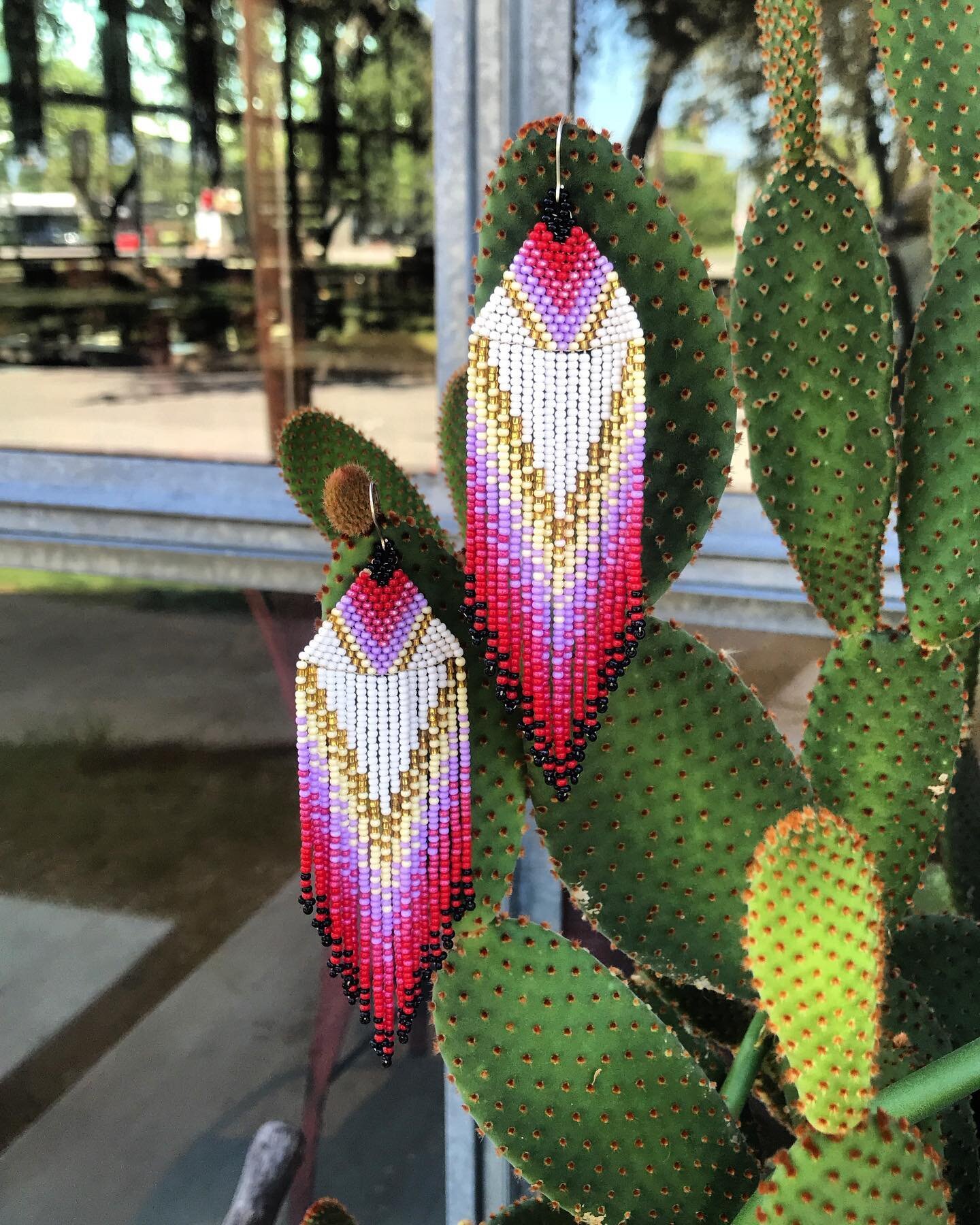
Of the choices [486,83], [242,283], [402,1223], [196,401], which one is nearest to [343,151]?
[242,283]

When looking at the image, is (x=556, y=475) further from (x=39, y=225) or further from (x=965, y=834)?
(x=39, y=225)

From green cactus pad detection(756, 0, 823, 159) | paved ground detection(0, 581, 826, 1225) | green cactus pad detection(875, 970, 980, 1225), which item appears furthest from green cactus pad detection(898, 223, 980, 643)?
paved ground detection(0, 581, 826, 1225)

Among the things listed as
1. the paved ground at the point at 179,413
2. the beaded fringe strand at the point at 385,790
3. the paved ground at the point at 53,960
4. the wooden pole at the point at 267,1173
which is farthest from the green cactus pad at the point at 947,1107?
the paved ground at the point at 53,960

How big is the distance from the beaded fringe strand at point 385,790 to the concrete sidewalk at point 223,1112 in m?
0.84

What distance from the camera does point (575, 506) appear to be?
0.42 meters

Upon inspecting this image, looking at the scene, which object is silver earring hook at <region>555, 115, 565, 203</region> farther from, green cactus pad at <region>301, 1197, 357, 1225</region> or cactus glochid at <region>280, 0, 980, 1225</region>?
green cactus pad at <region>301, 1197, 357, 1225</region>

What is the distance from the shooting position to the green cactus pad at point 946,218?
71 cm

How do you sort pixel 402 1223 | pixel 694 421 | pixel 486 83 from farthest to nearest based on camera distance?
pixel 402 1223, pixel 486 83, pixel 694 421

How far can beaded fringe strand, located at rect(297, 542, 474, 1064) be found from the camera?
45 centimetres

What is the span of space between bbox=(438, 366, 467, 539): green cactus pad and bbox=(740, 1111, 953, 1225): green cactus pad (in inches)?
15.1

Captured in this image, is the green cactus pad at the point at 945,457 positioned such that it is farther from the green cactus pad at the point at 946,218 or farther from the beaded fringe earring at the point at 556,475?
the beaded fringe earring at the point at 556,475

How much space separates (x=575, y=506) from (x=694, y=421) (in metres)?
0.14

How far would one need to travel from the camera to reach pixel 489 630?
45 centimetres

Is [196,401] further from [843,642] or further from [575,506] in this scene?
[575,506]
